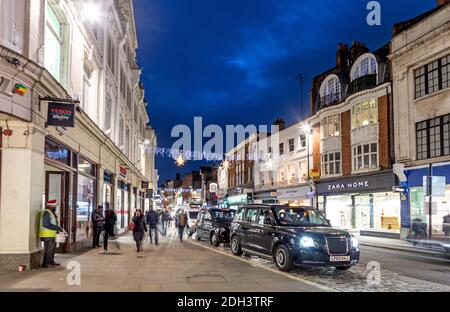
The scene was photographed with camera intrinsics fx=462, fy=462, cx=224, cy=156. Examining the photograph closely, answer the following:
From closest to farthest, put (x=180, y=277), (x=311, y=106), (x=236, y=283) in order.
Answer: (x=236, y=283)
(x=180, y=277)
(x=311, y=106)

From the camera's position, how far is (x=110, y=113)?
2539cm

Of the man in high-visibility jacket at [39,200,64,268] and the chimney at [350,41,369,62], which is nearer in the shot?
the man in high-visibility jacket at [39,200,64,268]

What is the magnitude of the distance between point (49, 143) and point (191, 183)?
109139 millimetres

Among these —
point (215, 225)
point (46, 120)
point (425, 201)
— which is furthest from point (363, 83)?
point (46, 120)

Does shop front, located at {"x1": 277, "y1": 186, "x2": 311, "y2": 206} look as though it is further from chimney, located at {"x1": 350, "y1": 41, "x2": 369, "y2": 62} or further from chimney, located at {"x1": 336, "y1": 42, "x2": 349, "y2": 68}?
chimney, located at {"x1": 350, "y1": 41, "x2": 369, "y2": 62}

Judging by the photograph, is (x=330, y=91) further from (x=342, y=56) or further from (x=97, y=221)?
(x=97, y=221)

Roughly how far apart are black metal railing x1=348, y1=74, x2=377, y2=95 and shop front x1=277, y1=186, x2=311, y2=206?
9.83m

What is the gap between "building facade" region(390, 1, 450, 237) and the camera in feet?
80.1

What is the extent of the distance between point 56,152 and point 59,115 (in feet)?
7.13

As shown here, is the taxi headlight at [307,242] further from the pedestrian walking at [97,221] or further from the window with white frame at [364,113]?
the window with white frame at [364,113]

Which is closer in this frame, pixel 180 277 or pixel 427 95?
pixel 180 277

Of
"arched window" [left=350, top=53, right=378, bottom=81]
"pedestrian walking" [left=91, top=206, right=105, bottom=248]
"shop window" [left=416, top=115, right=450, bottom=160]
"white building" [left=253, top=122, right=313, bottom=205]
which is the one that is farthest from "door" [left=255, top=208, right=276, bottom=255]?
"white building" [left=253, top=122, right=313, bottom=205]
